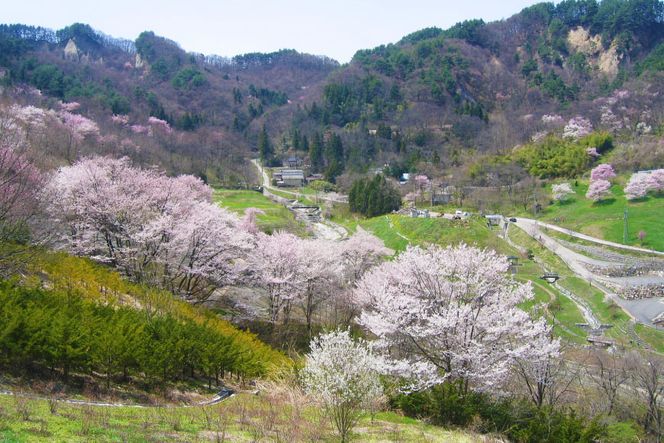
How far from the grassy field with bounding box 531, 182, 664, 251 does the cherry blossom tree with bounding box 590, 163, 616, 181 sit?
1.63 metres

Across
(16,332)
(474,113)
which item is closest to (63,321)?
(16,332)

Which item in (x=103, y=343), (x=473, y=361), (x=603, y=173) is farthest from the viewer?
(x=603, y=173)

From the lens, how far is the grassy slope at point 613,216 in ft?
147

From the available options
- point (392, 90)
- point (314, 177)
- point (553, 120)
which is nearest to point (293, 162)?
Result: point (314, 177)

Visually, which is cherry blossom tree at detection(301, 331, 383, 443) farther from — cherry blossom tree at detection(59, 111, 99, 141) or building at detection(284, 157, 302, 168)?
building at detection(284, 157, 302, 168)

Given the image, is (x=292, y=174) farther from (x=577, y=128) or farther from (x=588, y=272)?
(x=588, y=272)

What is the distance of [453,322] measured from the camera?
14.8m

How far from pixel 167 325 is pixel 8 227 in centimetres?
691

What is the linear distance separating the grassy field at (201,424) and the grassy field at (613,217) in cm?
3946

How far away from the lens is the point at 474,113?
327ft

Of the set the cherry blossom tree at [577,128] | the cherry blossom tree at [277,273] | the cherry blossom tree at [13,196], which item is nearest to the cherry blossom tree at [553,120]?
the cherry blossom tree at [577,128]

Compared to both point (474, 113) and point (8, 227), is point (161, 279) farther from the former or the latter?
point (474, 113)

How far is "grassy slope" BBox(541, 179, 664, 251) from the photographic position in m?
44.9

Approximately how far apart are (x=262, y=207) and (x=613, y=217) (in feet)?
119
